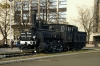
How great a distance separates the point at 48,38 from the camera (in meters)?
30.1

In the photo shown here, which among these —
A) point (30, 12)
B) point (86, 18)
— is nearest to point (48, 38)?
point (30, 12)

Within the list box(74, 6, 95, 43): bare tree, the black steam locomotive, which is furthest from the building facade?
the black steam locomotive

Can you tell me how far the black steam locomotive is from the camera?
28.1 meters

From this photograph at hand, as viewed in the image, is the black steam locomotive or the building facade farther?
the building facade

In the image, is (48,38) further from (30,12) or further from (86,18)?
(86,18)

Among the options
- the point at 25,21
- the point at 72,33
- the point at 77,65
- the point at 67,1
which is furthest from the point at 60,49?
the point at 67,1

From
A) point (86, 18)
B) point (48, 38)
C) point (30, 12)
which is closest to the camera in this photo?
point (48, 38)

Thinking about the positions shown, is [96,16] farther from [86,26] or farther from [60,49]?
[60,49]

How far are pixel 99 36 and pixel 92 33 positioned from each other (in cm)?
230

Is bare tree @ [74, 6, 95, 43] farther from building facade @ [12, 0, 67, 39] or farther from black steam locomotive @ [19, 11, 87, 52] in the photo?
black steam locomotive @ [19, 11, 87, 52]

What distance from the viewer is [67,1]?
77.8 m

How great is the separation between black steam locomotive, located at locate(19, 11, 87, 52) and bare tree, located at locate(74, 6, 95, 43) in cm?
3090

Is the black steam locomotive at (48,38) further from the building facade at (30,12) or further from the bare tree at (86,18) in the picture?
the bare tree at (86,18)

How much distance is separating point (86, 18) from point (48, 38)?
40.6 metres
